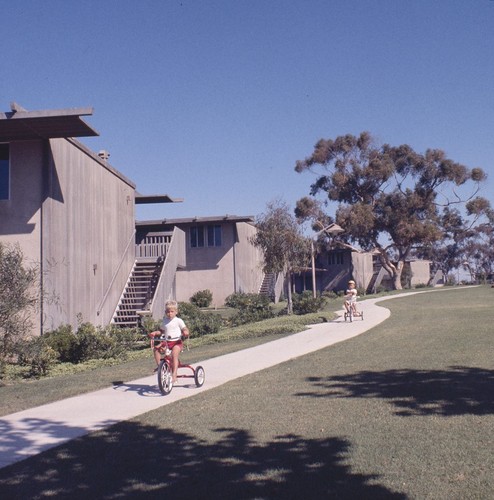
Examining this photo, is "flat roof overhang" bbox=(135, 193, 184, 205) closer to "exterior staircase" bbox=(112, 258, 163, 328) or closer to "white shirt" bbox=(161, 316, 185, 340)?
"exterior staircase" bbox=(112, 258, 163, 328)

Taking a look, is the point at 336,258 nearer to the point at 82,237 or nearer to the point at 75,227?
the point at 82,237

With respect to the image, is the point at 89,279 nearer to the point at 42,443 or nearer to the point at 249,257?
the point at 42,443

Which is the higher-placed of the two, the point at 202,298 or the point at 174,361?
the point at 202,298

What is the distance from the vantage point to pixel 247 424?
724 cm

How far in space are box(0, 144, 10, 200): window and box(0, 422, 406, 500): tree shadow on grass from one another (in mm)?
10728

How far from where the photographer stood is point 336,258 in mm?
54875

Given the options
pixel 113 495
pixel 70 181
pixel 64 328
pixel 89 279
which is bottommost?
pixel 113 495

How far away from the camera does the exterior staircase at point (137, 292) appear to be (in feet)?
67.7

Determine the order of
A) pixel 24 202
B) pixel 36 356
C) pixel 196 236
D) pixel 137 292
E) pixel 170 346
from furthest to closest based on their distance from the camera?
pixel 196 236 → pixel 137 292 → pixel 24 202 → pixel 36 356 → pixel 170 346

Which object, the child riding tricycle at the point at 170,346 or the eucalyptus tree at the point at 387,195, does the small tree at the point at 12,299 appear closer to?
the child riding tricycle at the point at 170,346

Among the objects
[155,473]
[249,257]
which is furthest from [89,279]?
[249,257]

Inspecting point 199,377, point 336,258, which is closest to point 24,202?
point 199,377

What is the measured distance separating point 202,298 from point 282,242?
10.5 m

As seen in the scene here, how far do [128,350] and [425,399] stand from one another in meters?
10.2
